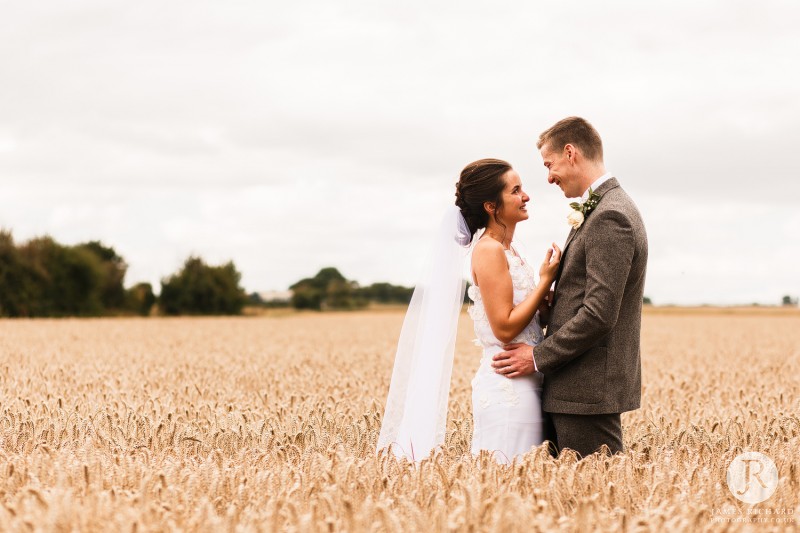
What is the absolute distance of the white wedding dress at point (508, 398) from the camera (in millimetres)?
5055

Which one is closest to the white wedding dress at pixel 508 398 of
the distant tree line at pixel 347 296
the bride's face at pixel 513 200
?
the bride's face at pixel 513 200

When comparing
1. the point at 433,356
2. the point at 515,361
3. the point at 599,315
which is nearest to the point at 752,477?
the point at 599,315

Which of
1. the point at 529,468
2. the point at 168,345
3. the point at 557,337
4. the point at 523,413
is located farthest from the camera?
the point at 168,345

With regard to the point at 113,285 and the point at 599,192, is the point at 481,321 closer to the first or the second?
the point at 599,192

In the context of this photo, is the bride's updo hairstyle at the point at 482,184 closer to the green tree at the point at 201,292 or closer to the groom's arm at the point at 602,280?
the groom's arm at the point at 602,280

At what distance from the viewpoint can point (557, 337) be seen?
15.3 feet

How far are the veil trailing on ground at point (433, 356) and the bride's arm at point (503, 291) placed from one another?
1.92ft

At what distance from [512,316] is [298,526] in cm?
249

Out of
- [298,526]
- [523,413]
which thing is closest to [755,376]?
[523,413]

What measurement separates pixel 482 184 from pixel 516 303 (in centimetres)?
85

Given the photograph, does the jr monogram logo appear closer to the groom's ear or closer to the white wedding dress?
the white wedding dress

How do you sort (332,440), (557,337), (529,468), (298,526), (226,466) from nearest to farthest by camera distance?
1. (298,526)
2. (529,468)
3. (226,466)
4. (557,337)
5. (332,440)

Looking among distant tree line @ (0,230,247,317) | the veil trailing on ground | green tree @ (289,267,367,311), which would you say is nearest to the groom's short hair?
the veil trailing on ground

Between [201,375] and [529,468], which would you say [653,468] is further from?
[201,375]
